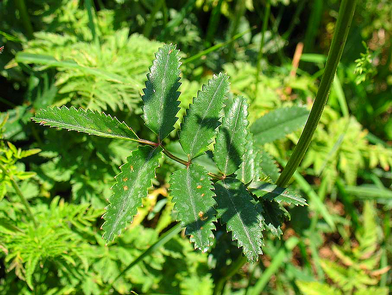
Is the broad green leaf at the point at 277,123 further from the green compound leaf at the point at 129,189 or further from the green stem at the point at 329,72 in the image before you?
the green compound leaf at the point at 129,189

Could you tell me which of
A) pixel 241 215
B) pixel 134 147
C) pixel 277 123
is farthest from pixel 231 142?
pixel 134 147

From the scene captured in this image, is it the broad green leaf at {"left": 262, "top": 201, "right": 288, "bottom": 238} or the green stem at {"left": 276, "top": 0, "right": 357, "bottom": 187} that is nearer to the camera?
the green stem at {"left": 276, "top": 0, "right": 357, "bottom": 187}

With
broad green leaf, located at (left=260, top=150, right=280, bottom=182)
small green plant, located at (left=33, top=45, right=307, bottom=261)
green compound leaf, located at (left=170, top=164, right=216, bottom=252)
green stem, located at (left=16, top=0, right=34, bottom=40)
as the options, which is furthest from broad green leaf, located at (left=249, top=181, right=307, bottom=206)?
green stem, located at (left=16, top=0, right=34, bottom=40)

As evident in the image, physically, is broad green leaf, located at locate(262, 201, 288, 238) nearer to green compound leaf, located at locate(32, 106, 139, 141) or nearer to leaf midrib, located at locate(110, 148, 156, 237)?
leaf midrib, located at locate(110, 148, 156, 237)

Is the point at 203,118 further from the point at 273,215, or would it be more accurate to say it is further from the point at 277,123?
the point at 277,123

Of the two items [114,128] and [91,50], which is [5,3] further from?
[114,128]
